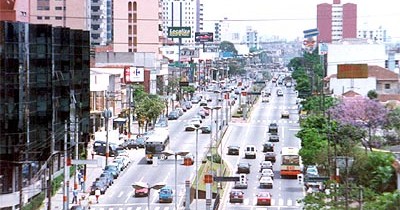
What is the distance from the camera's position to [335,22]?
87.3 feet

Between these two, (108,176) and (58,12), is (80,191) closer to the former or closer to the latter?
(108,176)

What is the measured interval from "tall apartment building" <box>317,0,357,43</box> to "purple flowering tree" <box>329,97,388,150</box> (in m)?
10.6

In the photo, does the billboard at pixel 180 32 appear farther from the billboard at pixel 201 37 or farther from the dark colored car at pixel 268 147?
the dark colored car at pixel 268 147

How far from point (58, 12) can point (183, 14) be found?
10.2 metres

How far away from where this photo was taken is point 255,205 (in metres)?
7.68

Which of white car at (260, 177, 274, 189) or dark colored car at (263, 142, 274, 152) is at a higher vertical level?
dark colored car at (263, 142, 274, 152)

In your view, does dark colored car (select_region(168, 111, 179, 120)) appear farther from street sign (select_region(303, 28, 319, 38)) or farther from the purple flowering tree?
street sign (select_region(303, 28, 319, 38))

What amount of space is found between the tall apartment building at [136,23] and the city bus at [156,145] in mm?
6412

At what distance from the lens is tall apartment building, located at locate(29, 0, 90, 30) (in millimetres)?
11406

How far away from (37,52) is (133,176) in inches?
89.4

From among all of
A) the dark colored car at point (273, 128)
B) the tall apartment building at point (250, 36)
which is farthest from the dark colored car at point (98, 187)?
the tall apartment building at point (250, 36)

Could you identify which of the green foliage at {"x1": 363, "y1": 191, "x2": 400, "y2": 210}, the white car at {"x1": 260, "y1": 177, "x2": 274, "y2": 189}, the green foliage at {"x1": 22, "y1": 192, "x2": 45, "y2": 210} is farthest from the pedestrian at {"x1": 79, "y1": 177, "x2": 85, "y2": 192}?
the green foliage at {"x1": 363, "y1": 191, "x2": 400, "y2": 210}

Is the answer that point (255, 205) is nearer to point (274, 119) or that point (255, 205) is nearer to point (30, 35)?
point (30, 35)

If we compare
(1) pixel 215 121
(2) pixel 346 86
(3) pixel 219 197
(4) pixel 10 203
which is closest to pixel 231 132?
(1) pixel 215 121
